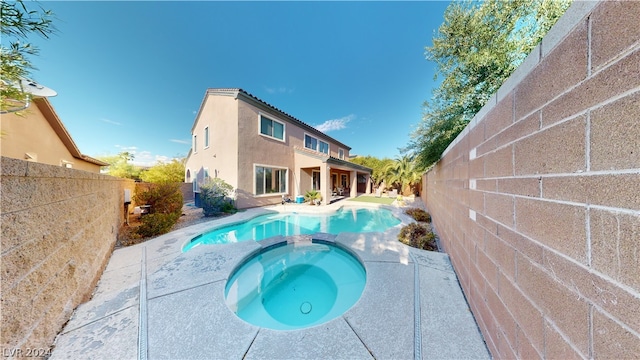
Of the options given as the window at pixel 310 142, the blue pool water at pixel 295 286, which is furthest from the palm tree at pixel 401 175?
the blue pool water at pixel 295 286

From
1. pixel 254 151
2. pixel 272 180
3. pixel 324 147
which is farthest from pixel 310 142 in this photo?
pixel 254 151

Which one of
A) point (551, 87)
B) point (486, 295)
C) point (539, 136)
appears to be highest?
point (551, 87)

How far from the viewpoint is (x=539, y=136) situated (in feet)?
5.07

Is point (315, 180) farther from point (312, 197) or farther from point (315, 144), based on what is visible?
point (315, 144)

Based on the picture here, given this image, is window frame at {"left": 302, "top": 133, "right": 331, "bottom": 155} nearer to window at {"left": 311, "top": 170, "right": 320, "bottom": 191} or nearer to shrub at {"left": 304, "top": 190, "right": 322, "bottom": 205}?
window at {"left": 311, "top": 170, "right": 320, "bottom": 191}

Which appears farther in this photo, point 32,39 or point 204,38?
point 204,38

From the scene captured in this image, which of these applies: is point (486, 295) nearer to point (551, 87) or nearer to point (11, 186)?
point (551, 87)

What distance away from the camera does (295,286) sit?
478cm

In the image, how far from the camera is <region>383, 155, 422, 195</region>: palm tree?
714 inches

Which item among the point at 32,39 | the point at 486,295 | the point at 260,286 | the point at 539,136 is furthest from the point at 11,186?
the point at 486,295

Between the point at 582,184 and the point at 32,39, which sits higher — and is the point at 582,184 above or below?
below

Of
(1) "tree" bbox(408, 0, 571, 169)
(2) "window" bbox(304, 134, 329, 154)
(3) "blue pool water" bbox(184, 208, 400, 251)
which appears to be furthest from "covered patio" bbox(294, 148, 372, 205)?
(1) "tree" bbox(408, 0, 571, 169)

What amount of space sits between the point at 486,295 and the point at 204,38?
18220 mm

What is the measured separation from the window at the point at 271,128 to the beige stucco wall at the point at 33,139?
9.07 meters
